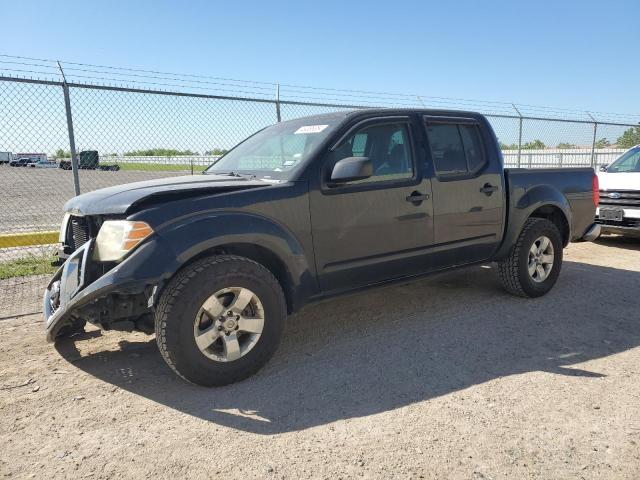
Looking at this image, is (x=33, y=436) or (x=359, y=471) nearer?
(x=359, y=471)

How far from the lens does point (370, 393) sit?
3.10m

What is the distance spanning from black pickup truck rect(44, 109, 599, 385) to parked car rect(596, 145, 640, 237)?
3.38m

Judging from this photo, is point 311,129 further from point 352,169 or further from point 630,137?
point 630,137

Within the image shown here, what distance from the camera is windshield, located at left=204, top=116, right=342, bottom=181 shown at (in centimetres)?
374

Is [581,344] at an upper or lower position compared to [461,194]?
lower

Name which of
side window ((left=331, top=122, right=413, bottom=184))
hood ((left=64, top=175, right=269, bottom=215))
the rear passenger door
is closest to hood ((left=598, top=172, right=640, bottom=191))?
the rear passenger door

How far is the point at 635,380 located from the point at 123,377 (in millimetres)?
3371

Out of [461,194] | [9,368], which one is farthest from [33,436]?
Result: [461,194]

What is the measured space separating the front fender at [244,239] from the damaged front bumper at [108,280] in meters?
0.11

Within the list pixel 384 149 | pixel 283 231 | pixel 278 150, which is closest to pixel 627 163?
pixel 384 149

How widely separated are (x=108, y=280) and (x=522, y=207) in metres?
3.80

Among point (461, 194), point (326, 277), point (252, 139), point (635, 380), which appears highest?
point (252, 139)

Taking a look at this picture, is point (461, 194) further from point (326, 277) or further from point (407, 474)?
point (407, 474)

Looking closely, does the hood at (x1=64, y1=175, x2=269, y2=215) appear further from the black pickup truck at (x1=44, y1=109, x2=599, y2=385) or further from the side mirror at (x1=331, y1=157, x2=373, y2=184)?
the side mirror at (x1=331, y1=157, x2=373, y2=184)
